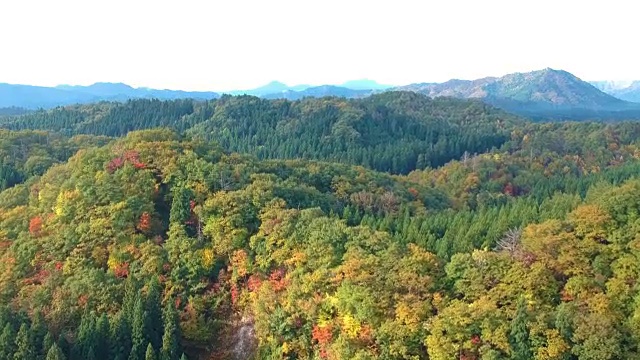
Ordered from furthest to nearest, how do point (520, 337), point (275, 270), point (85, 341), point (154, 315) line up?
point (275, 270) → point (154, 315) → point (85, 341) → point (520, 337)

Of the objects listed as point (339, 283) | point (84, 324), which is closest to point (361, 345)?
point (339, 283)

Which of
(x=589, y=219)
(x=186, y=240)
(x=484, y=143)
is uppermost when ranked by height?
(x=589, y=219)

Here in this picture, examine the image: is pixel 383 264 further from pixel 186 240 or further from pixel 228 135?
pixel 228 135

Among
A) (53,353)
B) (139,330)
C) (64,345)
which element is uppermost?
(53,353)

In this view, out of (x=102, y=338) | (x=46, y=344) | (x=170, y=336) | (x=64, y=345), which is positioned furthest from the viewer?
(x=170, y=336)

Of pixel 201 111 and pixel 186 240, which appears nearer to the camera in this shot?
pixel 186 240

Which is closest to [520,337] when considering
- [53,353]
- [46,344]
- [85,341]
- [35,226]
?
[85,341]

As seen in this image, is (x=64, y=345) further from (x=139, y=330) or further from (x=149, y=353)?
(x=149, y=353)

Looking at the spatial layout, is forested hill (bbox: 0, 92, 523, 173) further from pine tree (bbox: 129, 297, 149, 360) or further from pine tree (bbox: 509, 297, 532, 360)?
pine tree (bbox: 509, 297, 532, 360)
